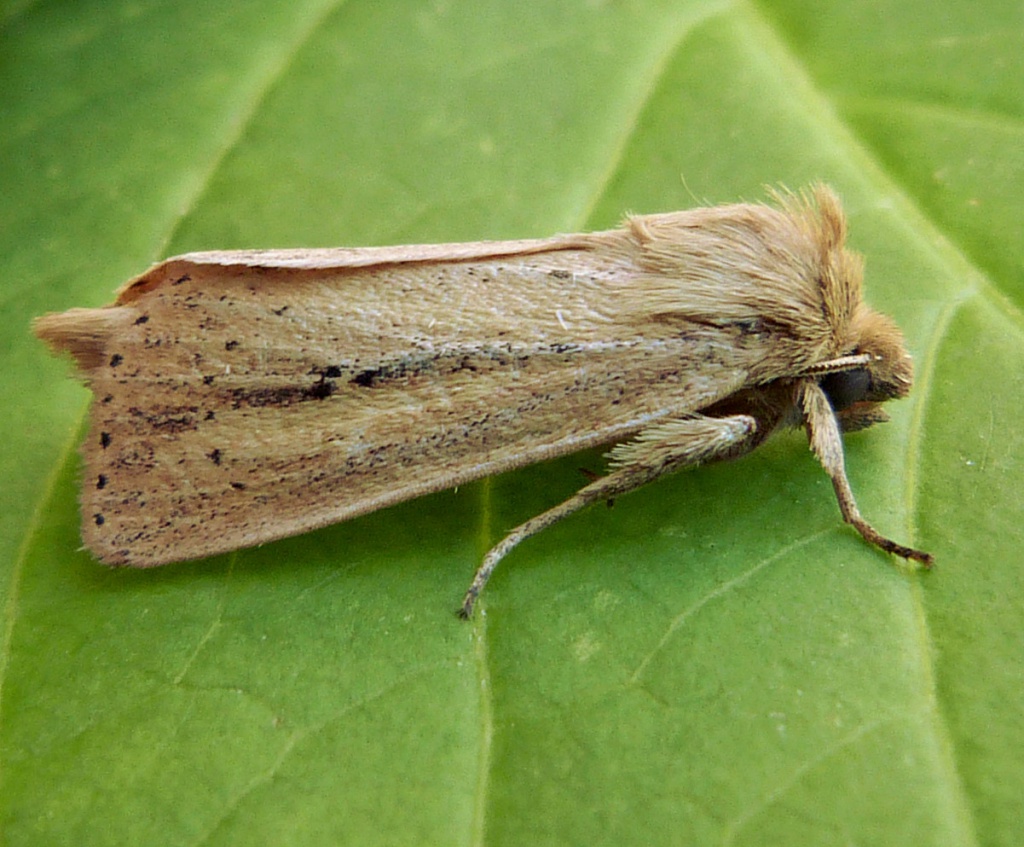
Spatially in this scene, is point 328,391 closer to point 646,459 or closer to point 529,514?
point 529,514

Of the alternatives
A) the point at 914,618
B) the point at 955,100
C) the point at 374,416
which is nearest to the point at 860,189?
the point at 955,100

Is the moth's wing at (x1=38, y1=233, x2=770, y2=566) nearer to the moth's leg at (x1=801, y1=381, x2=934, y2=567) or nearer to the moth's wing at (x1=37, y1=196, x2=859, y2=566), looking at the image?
the moth's wing at (x1=37, y1=196, x2=859, y2=566)

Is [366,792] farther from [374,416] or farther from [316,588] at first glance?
[374,416]

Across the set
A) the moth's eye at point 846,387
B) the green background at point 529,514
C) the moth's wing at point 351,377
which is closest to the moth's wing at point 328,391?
the moth's wing at point 351,377

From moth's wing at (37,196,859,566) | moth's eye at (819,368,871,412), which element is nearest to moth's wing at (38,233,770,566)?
moth's wing at (37,196,859,566)

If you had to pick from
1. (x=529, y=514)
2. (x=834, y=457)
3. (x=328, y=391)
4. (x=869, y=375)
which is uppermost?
(x=328, y=391)

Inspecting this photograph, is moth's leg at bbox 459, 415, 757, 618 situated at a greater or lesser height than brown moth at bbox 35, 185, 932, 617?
lesser

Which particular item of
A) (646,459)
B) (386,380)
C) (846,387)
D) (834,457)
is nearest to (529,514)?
(646,459)

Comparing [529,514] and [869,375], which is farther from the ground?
[869,375]
